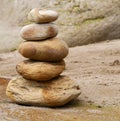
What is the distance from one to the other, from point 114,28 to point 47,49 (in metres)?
5.00

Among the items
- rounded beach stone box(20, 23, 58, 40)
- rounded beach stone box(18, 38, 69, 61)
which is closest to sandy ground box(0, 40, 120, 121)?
rounded beach stone box(18, 38, 69, 61)

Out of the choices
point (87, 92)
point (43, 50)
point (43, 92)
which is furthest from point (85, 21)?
point (43, 92)

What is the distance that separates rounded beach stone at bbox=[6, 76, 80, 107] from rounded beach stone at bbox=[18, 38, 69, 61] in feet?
0.95

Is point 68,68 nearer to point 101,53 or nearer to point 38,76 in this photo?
point 101,53

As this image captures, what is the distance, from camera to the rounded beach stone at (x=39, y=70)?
4.64m

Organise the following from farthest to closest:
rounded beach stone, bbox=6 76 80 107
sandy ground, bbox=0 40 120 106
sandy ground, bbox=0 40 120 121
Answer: sandy ground, bbox=0 40 120 106, rounded beach stone, bbox=6 76 80 107, sandy ground, bbox=0 40 120 121

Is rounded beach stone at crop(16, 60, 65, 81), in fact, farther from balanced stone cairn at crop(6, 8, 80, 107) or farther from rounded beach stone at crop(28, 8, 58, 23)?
rounded beach stone at crop(28, 8, 58, 23)

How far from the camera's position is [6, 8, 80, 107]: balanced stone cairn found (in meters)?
4.64

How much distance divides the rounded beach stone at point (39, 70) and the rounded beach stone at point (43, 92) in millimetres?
85

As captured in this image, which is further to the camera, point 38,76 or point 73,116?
point 38,76

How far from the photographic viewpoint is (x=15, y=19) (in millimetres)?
10141

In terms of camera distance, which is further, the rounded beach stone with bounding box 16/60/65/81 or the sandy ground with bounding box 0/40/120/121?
the rounded beach stone with bounding box 16/60/65/81

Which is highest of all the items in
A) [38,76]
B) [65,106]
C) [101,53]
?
[38,76]

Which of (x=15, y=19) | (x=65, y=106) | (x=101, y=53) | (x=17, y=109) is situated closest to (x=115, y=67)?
(x=101, y=53)
